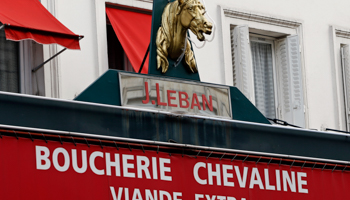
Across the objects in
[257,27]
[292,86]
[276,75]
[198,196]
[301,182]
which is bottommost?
[198,196]

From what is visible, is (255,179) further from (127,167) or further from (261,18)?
(261,18)

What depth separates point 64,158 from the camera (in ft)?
33.2

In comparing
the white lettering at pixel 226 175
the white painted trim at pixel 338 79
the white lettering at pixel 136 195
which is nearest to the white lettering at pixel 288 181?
the white lettering at pixel 226 175

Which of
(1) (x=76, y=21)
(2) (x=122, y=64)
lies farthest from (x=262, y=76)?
(1) (x=76, y=21)

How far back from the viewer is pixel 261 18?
51.3ft

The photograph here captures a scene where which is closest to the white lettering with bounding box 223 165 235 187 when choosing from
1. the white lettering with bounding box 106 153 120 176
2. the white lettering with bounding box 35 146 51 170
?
the white lettering with bounding box 106 153 120 176

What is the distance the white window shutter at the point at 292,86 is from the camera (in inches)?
616

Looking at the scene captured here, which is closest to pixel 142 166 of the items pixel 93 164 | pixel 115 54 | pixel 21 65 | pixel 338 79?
pixel 93 164

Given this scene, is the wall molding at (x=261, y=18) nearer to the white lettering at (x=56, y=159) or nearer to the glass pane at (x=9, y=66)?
the glass pane at (x=9, y=66)

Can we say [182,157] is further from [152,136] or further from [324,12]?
[324,12]

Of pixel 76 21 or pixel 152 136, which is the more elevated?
pixel 76 21

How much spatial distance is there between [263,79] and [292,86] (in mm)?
560

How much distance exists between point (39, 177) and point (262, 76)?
6945 millimetres

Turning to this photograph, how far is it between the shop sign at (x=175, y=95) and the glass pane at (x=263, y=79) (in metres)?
3.67
